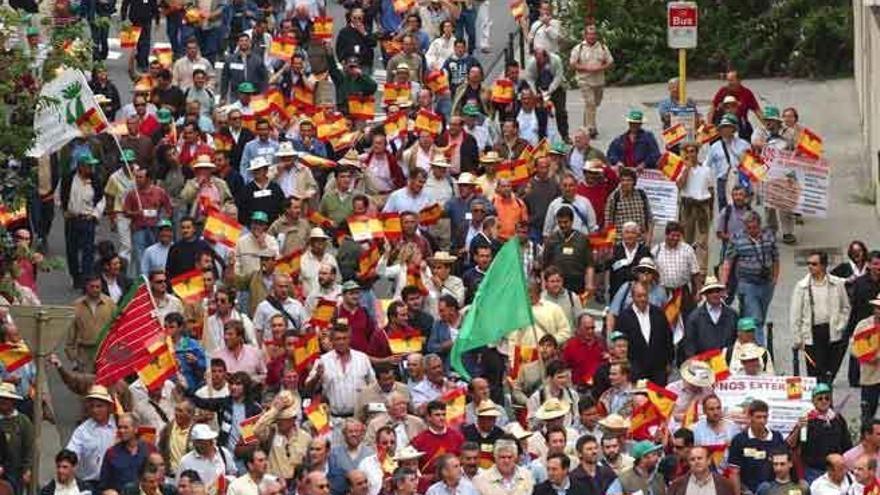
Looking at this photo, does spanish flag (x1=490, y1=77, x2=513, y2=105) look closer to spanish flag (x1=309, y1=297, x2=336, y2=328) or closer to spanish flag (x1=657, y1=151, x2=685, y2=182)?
spanish flag (x1=657, y1=151, x2=685, y2=182)

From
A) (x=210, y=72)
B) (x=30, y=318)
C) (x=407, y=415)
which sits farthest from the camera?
(x=210, y=72)

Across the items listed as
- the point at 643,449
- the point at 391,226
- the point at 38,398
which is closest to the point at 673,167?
the point at 391,226

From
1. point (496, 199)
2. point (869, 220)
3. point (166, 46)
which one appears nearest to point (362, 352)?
point (496, 199)

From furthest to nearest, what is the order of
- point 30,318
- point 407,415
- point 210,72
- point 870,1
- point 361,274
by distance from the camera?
point 210,72 < point 870,1 < point 361,274 < point 407,415 < point 30,318

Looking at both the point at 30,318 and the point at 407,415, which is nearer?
the point at 30,318

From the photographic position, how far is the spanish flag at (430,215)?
127ft

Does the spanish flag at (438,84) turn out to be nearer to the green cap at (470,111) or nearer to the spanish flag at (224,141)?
the green cap at (470,111)

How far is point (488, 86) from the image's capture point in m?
47.7

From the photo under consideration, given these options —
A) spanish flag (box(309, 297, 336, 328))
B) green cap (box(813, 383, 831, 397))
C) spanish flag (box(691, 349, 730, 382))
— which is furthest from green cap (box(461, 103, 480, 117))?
green cap (box(813, 383, 831, 397))

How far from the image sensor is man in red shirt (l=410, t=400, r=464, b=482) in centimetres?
3244

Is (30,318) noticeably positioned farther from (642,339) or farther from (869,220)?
(869,220)

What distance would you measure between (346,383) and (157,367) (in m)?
1.74

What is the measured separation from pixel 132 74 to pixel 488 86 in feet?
13.7

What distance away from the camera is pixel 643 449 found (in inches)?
1252
